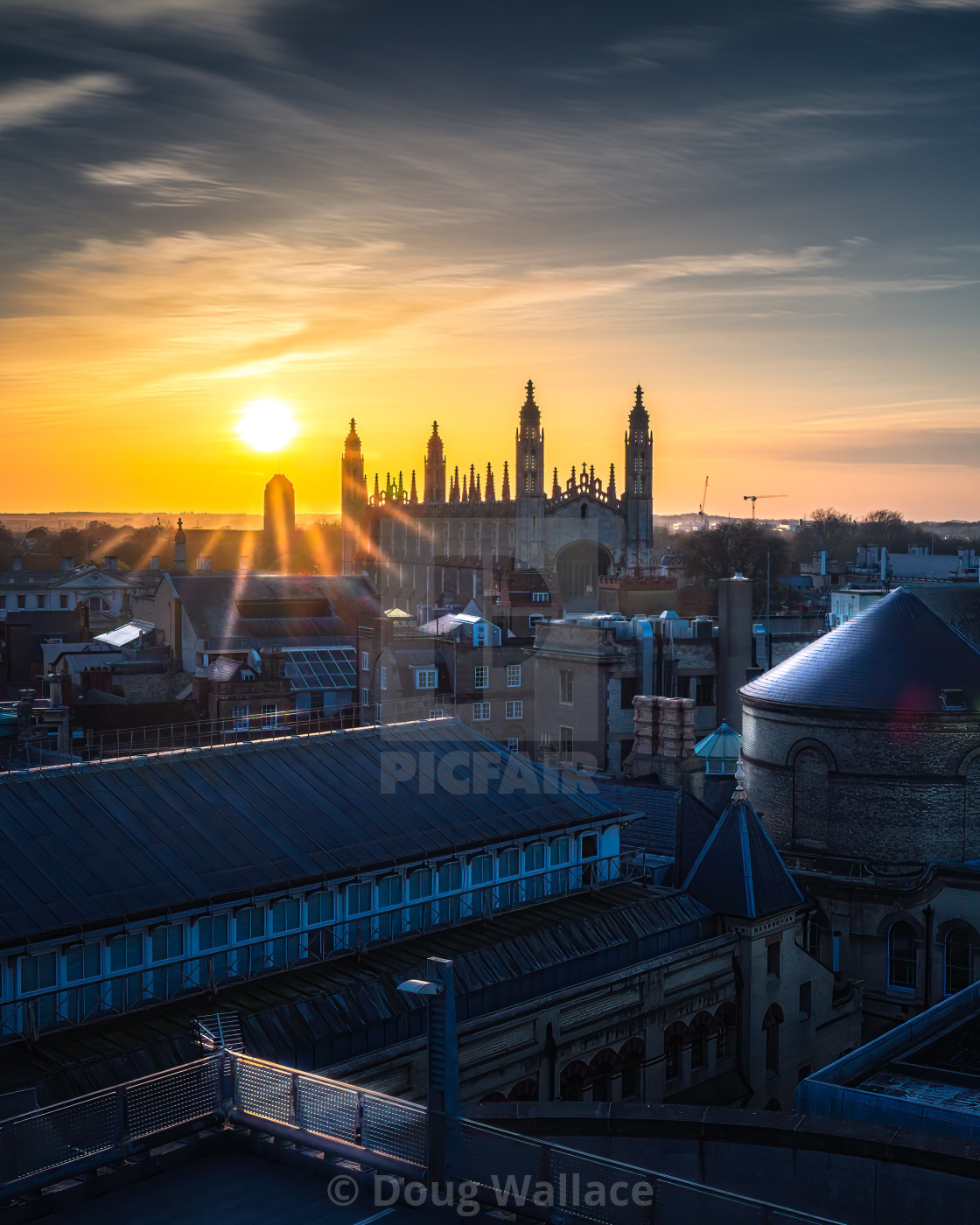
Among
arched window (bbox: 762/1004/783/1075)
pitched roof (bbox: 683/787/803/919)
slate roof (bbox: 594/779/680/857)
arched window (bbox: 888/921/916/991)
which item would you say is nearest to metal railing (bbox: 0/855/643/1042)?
pitched roof (bbox: 683/787/803/919)

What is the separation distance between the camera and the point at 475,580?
10575 centimetres

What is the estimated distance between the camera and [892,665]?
140 feet

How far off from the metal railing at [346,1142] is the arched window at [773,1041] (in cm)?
1929

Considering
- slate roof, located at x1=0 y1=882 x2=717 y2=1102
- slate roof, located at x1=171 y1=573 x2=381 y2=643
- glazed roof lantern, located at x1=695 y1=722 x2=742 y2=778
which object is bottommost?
slate roof, located at x1=0 y1=882 x2=717 y2=1102

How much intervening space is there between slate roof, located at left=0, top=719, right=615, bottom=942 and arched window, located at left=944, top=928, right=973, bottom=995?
47.8 feet

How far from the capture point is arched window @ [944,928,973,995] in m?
39.8

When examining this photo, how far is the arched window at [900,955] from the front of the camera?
40.4 meters

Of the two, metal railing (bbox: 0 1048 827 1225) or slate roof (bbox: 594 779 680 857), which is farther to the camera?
slate roof (bbox: 594 779 680 857)

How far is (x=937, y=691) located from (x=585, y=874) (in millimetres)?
15746

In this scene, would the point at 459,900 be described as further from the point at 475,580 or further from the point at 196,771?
the point at 475,580

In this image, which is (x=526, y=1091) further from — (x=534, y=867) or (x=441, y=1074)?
(x=441, y=1074)

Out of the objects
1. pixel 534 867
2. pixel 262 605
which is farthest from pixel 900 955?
pixel 262 605

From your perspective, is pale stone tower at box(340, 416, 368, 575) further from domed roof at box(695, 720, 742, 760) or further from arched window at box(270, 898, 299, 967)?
arched window at box(270, 898, 299, 967)

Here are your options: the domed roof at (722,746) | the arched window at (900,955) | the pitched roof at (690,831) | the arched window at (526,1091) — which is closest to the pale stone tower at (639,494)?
the domed roof at (722,746)
